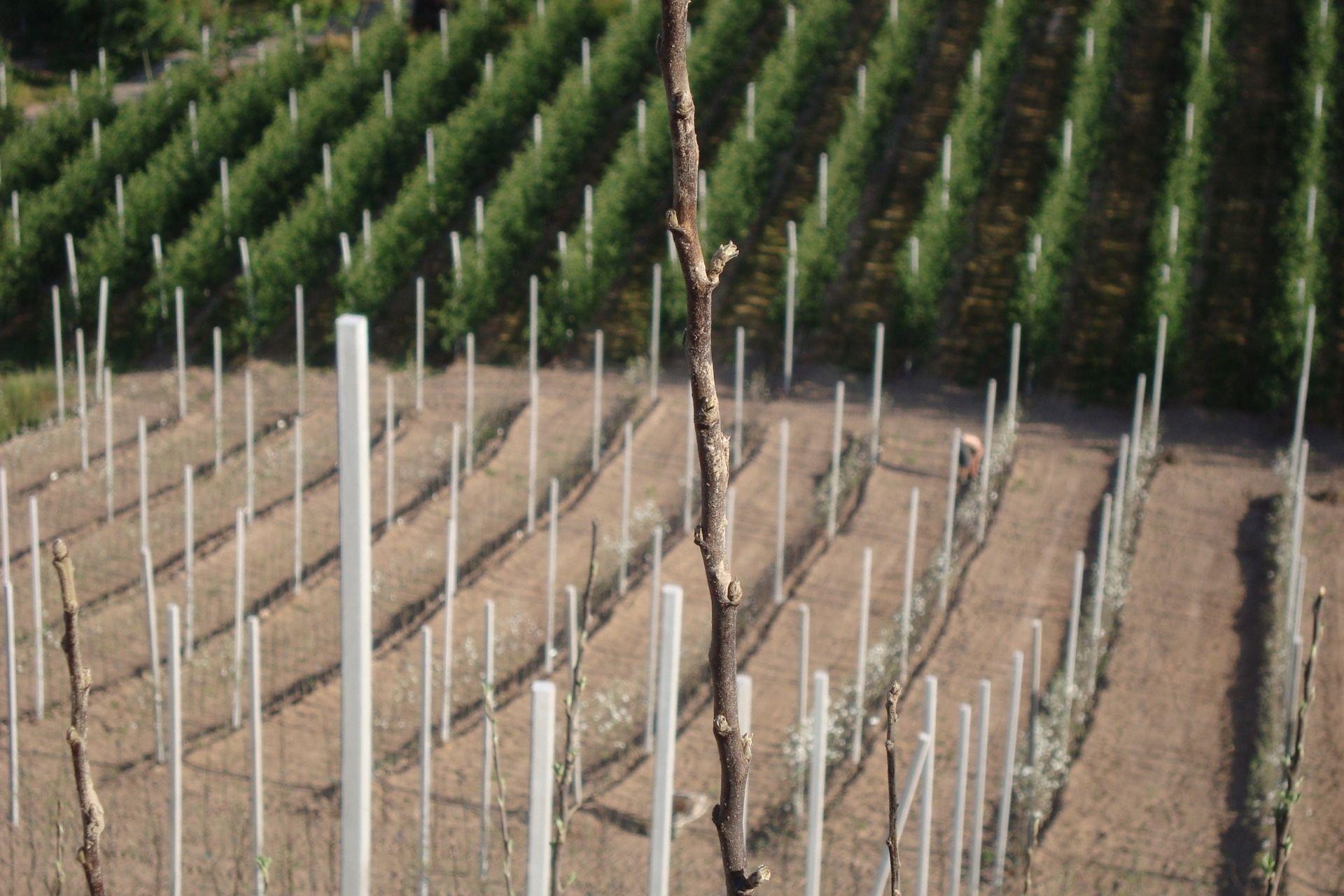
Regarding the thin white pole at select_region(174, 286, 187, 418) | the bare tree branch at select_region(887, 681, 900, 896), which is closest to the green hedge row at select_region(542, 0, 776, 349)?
the thin white pole at select_region(174, 286, 187, 418)

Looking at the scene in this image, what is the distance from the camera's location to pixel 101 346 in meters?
13.5

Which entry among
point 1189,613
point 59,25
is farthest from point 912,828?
point 59,25

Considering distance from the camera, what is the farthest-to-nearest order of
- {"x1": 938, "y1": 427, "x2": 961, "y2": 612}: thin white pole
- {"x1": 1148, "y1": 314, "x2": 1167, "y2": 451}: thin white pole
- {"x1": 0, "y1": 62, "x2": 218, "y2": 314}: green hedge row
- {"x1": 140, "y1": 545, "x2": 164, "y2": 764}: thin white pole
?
1. {"x1": 0, "y1": 62, "x2": 218, "y2": 314}: green hedge row
2. {"x1": 1148, "y1": 314, "x2": 1167, "y2": 451}: thin white pole
3. {"x1": 938, "y1": 427, "x2": 961, "y2": 612}: thin white pole
4. {"x1": 140, "y1": 545, "x2": 164, "y2": 764}: thin white pole

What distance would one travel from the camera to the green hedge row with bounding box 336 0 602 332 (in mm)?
15898

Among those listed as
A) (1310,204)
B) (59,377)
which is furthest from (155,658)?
(1310,204)

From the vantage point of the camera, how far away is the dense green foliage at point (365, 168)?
622 inches

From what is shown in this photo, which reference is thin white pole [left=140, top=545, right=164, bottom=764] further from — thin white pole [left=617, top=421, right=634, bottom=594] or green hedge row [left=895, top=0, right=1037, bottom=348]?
green hedge row [left=895, top=0, right=1037, bottom=348]

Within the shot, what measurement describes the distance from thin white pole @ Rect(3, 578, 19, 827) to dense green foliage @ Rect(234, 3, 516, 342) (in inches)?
283

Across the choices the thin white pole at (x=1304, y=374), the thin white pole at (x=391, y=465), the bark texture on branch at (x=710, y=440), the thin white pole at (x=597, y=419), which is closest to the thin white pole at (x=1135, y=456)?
the thin white pole at (x=1304, y=374)

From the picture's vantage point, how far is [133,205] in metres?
16.9

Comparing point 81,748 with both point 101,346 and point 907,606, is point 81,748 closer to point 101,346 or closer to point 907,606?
point 907,606

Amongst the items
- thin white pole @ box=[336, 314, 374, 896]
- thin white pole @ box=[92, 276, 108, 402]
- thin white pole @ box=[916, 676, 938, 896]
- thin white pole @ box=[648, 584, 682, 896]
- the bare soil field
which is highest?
thin white pole @ box=[336, 314, 374, 896]

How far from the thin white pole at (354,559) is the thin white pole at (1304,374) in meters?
10.7

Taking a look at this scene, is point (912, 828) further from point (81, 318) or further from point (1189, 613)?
point (81, 318)
